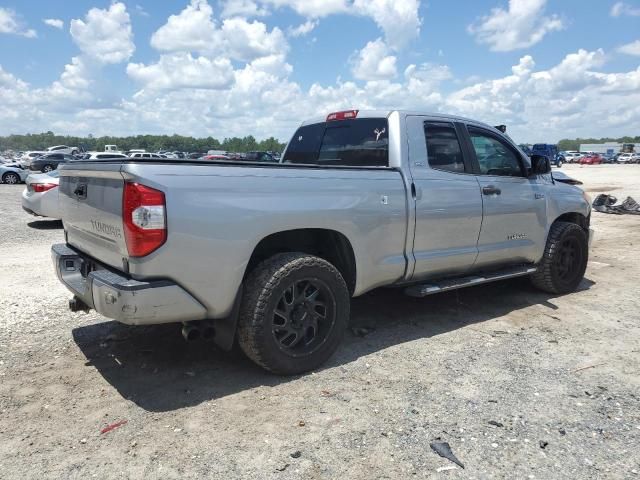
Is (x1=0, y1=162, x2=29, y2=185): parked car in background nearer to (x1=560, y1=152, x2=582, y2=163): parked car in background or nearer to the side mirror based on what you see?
the side mirror

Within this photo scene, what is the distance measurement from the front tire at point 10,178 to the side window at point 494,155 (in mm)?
26731

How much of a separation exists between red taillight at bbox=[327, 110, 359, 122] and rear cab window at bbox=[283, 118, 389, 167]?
31mm

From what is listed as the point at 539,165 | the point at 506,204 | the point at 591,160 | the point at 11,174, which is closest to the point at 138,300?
the point at 506,204

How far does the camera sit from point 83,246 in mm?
3969

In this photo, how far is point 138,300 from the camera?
312 centimetres

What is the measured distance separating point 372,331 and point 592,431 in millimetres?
2053

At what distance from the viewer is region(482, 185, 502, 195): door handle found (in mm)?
5014

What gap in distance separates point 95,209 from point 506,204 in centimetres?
374

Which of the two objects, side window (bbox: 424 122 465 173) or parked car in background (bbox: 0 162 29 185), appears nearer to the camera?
side window (bbox: 424 122 465 173)

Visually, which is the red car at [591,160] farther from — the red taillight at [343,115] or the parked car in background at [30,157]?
the red taillight at [343,115]

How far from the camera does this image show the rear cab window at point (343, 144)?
184 inches

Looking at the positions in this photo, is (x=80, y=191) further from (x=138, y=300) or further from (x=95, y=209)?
(x=138, y=300)

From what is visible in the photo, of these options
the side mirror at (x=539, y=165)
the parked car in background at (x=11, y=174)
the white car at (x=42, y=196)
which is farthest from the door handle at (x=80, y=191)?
the parked car in background at (x=11, y=174)

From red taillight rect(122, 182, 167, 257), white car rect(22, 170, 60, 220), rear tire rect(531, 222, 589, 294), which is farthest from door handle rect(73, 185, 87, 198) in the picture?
white car rect(22, 170, 60, 220)
